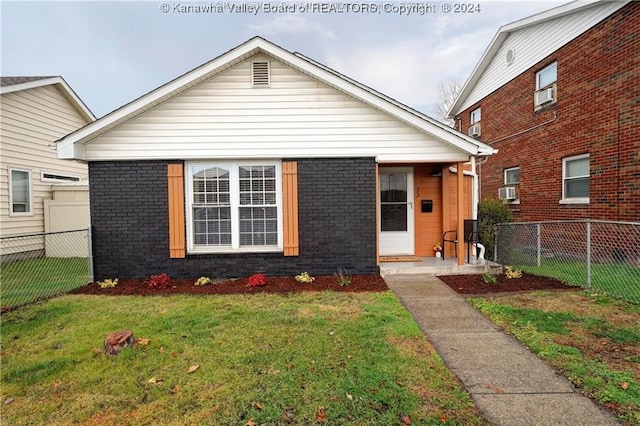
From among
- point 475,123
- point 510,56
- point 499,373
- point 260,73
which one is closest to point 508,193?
point 475,123

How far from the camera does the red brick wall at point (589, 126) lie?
26.8ft

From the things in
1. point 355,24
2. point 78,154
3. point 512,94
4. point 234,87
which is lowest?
point 78,154

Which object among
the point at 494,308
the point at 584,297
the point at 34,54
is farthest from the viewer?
the point at 34,54

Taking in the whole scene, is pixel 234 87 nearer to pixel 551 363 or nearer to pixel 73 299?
pixel 73 299

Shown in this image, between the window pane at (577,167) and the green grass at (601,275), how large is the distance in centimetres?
276

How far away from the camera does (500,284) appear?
21.2 feet

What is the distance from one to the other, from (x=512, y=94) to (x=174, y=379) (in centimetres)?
1438

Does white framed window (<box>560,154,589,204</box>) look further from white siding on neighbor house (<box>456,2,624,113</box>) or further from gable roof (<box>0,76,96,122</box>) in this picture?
gable roof (<box>0,76,96,122</box>)

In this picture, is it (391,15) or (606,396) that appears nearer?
(606,396)

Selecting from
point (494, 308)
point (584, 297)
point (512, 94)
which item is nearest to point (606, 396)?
point (494, 308)

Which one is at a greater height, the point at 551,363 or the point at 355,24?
the point at 355,24

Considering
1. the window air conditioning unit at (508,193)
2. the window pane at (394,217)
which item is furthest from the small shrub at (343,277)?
the window air conditioning unit at (508,193)

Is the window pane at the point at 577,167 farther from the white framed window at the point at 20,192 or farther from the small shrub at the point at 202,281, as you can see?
the white framed window at the point at 20,192

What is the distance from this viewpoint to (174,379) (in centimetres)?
314
